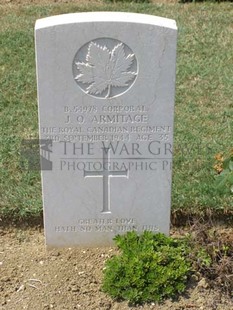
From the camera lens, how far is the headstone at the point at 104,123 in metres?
3.48

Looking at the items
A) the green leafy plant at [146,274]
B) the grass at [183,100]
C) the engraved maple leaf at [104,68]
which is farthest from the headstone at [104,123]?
the grass at [183,100]

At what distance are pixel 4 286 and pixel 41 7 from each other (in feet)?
17.4

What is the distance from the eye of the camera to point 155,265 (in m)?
3.62

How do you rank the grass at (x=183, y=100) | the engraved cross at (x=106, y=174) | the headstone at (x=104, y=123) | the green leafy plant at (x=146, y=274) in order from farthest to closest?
the grass at (x=183, y=100), the engraved cross at (x=106, y=174), the green leafy plant at (x=146, y=274), the headstone at (x=104, y=123)

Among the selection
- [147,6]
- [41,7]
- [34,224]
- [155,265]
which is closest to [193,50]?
[147,6]

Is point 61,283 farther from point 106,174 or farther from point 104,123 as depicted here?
point 104,123

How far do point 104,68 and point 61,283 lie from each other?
1232 mm

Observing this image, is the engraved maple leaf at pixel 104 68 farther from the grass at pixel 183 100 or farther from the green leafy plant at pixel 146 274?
the grass at pixel 183 100

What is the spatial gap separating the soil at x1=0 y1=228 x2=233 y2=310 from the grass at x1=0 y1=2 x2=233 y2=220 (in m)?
0.38

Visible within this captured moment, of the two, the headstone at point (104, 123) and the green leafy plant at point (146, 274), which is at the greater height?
the headstone at point (104, 123)

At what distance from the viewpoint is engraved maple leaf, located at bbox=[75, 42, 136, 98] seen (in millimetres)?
3504

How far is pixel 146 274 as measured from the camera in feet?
11.8

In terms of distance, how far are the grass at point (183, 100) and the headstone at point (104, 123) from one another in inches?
19.6

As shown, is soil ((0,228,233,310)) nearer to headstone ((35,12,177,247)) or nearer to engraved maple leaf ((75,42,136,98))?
headstone ((35,12,177,247))
